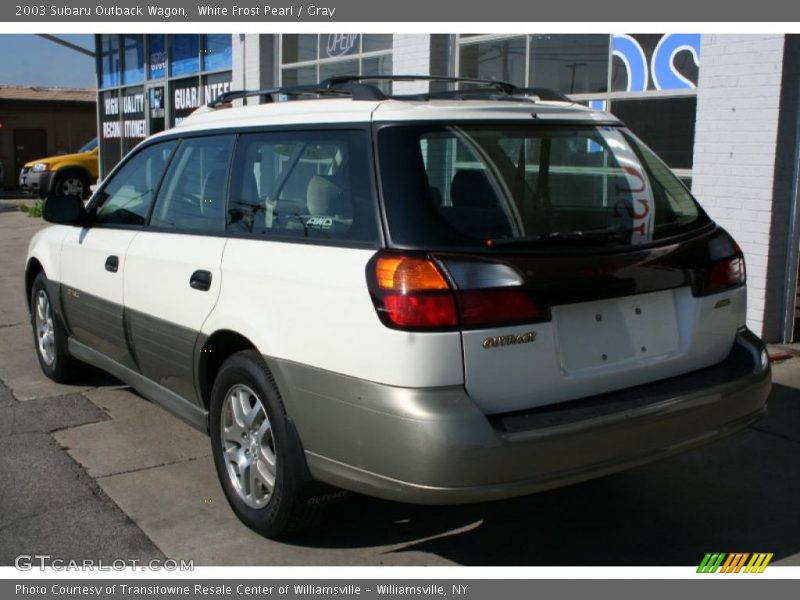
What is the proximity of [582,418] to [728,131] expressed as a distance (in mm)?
4440

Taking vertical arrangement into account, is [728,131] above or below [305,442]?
above

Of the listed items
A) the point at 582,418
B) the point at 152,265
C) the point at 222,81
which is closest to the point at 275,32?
the point at 222,81

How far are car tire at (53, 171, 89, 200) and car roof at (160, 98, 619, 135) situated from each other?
2023 cm

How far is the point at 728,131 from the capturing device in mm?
6871

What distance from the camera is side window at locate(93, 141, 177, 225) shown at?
4902mm

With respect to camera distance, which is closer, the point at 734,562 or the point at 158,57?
the point at 734,562

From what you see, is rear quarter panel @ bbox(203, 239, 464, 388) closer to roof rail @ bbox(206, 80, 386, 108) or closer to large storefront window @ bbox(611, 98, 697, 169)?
roof rail @ bbox(206, 80, 386, 108)

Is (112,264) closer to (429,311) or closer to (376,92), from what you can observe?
(376,92)

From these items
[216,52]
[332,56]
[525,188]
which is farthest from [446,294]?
[216,52]

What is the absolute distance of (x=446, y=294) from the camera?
3.07 meters

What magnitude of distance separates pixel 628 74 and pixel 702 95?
113cm

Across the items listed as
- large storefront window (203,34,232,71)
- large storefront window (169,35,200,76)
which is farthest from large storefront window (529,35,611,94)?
large storefront window (169,35,200,76)

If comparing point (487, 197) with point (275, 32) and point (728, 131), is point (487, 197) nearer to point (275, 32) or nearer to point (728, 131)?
point (728, 131)

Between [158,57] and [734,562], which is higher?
[158,57]
